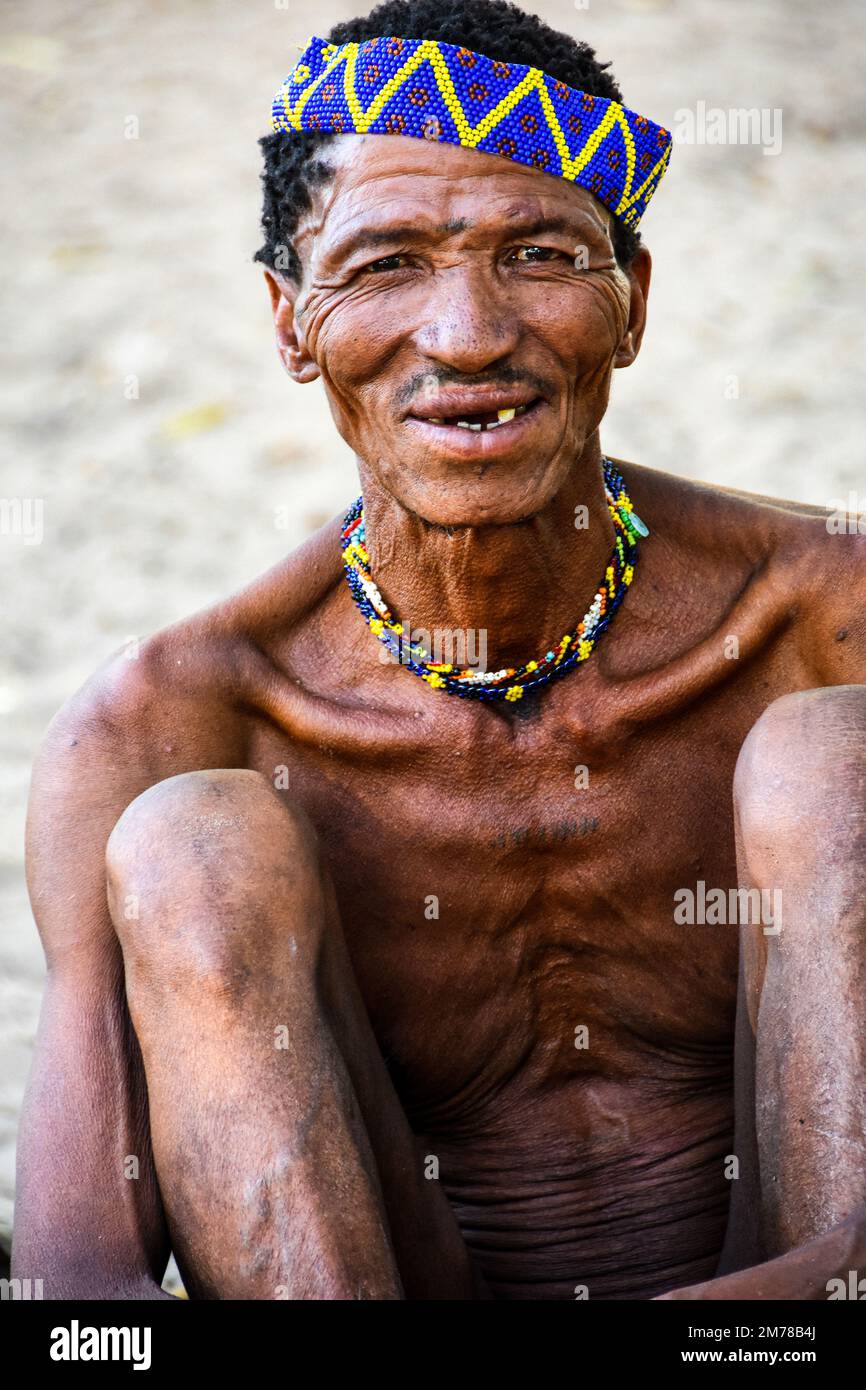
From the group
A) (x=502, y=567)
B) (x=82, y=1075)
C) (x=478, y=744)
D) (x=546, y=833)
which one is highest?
(x=502, y=567)

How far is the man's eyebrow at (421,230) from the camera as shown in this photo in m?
2.83

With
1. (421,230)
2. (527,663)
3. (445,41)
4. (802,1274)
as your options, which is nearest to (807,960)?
(802,1274)

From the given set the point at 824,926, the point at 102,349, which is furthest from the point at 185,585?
the point at 824,926

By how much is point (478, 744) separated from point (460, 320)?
60 cm

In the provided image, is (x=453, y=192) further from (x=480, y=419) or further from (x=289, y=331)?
(x=289, y=331)

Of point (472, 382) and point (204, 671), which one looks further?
point (204, 671)

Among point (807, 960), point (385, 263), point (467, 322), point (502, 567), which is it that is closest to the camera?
point (807, 960)

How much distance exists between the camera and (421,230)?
2836 millimetres

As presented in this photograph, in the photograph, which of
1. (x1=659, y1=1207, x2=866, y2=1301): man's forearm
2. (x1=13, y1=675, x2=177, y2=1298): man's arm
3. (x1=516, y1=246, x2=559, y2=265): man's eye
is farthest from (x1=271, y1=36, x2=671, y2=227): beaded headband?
(x1=659, y1=1207, x2=866, y2=1301): man's forearm

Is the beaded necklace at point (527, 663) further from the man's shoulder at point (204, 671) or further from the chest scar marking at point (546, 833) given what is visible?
the chest scar marking at point (546, 833)

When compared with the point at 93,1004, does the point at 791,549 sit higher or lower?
higher

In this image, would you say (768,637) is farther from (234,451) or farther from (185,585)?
(234,451)
